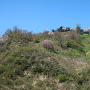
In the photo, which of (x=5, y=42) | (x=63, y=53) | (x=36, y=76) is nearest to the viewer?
(x=36, y=76)

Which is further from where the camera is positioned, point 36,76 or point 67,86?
point 36,76

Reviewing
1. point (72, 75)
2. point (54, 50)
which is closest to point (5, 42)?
point (54, 50)

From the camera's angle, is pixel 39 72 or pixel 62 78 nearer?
pixel 62 78

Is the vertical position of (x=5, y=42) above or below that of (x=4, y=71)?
above

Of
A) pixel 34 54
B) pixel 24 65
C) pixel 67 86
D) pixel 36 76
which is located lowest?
pixel 67 86

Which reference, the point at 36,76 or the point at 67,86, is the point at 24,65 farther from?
the point at 67,86

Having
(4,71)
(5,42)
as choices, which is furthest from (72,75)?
(5,42)

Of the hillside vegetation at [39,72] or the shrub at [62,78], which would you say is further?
the shrub at [62,78]

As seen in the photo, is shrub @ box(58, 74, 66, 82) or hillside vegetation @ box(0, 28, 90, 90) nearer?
hillside vegetation @ box(0, 28, 90, 90)

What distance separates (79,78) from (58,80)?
1.53 metres

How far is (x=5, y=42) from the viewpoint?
1953 centimetres

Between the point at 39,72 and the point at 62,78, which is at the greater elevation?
the point at 39,72

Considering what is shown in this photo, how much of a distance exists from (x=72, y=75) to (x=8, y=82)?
4.79 metres

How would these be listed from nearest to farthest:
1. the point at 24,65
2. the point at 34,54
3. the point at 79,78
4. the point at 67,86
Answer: the point at 67,86 → the point at 79,78 → the point at 24,65 → the point at 34,54
